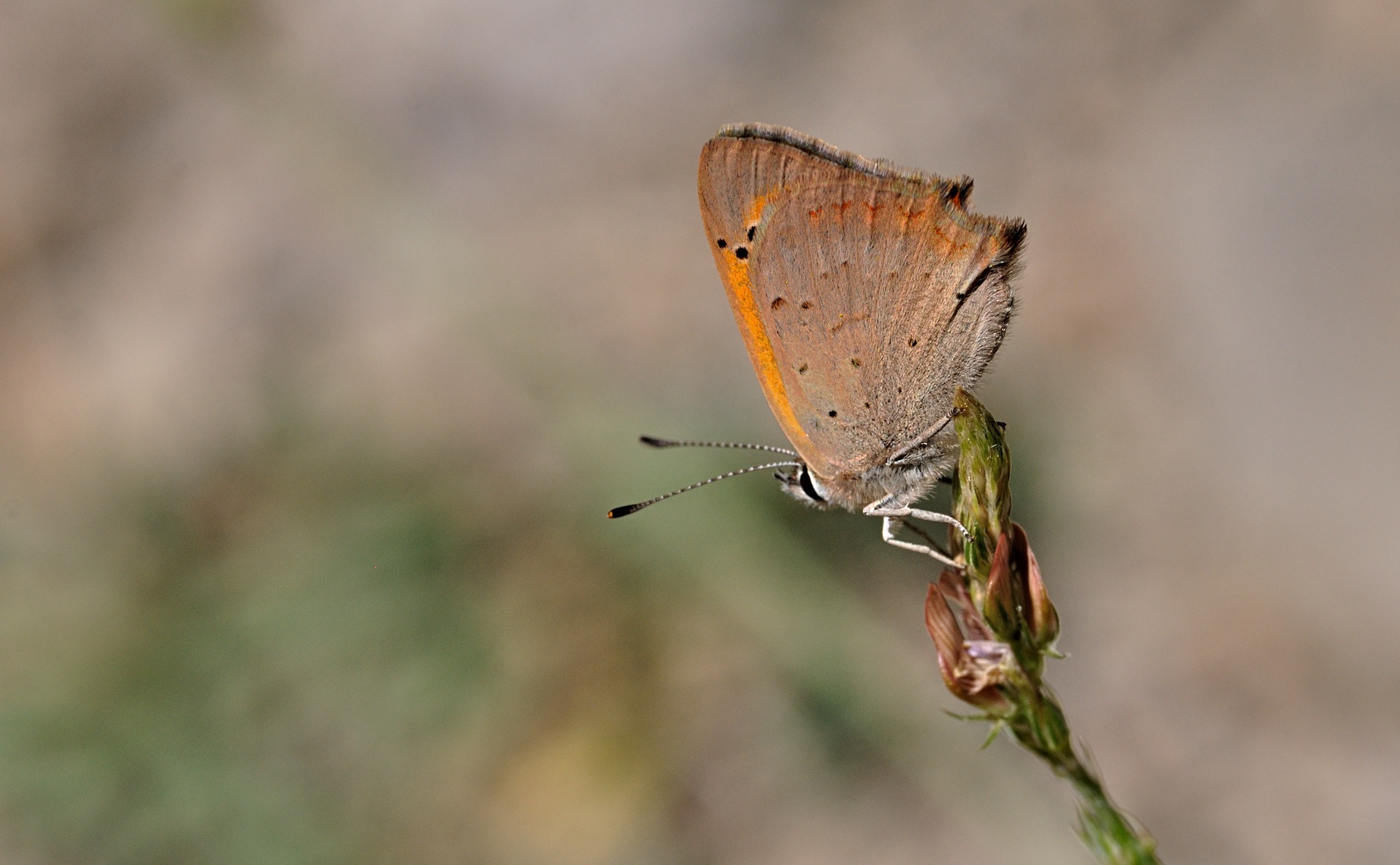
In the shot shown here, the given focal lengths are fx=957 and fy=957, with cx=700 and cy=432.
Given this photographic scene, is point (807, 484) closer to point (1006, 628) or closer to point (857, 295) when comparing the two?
point (857, 295)

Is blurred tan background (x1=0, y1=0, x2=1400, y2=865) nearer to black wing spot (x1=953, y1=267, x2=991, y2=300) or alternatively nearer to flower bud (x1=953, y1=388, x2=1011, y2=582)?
black wing spot (x1=953, y1=267, x2=991, y2=300)

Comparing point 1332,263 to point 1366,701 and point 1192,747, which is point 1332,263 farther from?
point 1192,747

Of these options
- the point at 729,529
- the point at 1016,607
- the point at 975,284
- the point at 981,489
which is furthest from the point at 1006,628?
the point at 729,529

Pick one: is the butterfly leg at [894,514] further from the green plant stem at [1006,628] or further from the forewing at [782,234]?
the green plant stem at [1006,628]

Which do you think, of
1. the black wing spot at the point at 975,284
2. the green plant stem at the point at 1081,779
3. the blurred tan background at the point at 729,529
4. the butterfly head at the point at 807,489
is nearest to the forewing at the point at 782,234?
the butterfly head at the point at 807,489

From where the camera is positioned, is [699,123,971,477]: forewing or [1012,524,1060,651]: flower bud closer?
[1012,524,1060,651]: flower bud

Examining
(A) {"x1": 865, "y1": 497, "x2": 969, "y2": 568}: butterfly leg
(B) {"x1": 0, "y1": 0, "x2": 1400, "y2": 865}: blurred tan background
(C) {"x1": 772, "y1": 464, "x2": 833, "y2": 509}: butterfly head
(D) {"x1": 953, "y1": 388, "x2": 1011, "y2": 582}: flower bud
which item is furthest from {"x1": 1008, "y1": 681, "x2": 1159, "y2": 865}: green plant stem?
(B) {"x1": 0, "y1": 0, "x2": 1400, "y2": 865}: blurred tan background
